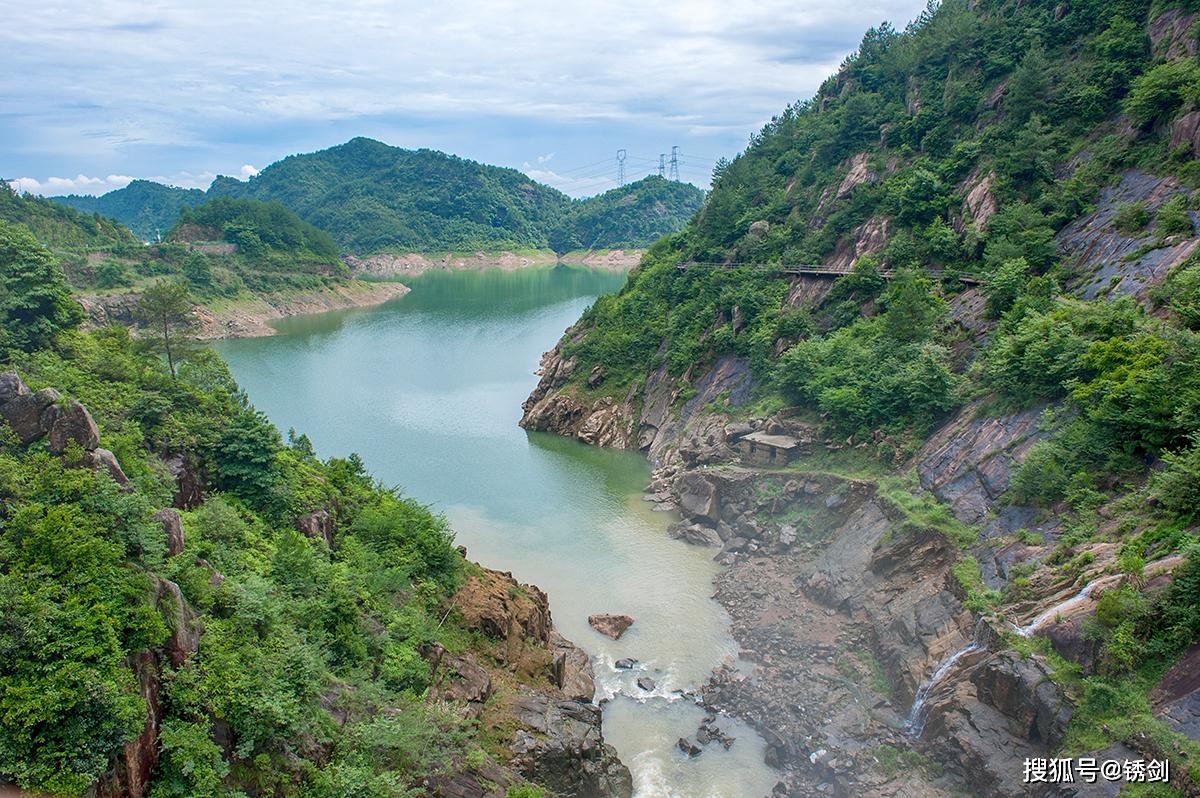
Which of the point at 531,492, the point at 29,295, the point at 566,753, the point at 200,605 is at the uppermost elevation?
the point at 29,295

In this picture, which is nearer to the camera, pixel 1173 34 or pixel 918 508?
pixel 918 508

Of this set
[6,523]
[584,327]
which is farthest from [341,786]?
[584,327]

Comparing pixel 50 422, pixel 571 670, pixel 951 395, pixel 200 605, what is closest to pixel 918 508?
pixel 951 395

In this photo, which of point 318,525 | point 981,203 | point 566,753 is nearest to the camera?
point 566,753

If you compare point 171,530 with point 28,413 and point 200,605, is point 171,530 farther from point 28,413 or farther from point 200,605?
point 28,413

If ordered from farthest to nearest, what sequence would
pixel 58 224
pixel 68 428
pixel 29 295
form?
pixel 58 224 < pixel 29 295 < pixel 68 428

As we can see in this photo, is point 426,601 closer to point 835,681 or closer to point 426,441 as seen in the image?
point 835,681

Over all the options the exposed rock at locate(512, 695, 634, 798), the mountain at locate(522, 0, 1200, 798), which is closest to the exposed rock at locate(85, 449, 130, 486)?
the exposed rock at locate(512, 695, 634, 798)
